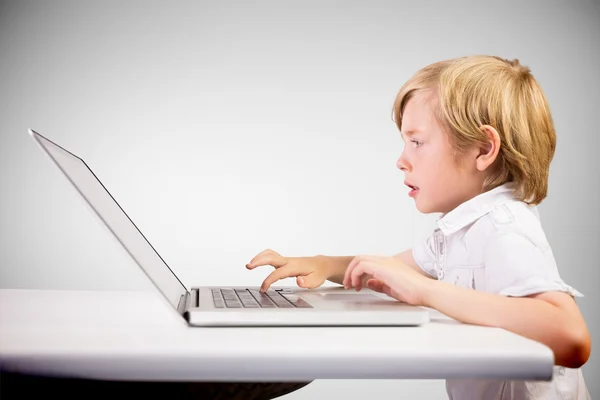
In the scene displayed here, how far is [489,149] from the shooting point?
1080mm

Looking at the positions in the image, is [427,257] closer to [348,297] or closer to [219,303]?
[348,297]

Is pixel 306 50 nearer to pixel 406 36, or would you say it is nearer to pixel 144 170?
pixel 406 36

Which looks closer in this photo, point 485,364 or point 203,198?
point 485,364

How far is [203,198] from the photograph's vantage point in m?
2.54

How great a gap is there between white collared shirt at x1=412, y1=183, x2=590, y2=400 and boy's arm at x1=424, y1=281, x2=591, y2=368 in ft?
0.16

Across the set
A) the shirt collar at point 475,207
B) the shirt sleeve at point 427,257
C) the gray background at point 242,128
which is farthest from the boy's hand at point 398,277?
the gray background at point 242,128

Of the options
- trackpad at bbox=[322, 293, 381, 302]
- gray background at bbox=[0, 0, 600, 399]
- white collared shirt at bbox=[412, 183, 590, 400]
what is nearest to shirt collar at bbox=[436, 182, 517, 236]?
white collared shirt at bbox=[412, 183, 590, 400]

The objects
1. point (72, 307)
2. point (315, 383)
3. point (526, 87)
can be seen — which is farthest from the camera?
point (315, 383)

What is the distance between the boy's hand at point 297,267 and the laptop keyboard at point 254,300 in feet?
0.19

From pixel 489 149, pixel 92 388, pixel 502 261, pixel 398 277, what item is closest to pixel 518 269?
pixel 502 261

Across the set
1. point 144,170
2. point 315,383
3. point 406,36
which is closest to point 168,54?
point 144,170

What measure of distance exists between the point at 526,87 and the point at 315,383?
160 centimetres

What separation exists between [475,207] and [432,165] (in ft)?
0.45

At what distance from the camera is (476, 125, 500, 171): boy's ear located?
1.06m
